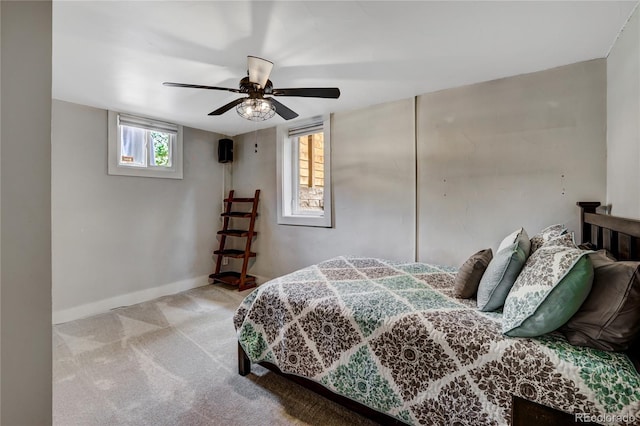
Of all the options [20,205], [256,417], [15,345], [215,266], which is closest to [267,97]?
[20,205]

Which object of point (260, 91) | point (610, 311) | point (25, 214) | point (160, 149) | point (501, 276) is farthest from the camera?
point (160, 149)

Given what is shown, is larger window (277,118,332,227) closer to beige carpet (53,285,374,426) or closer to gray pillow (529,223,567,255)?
beige carpet (53,285,374,426)

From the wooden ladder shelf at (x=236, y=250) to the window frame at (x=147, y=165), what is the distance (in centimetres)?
83

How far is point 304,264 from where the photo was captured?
354 centimetres

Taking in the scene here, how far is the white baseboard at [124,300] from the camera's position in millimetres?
2811

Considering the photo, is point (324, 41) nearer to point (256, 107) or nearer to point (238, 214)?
point (256, 107)

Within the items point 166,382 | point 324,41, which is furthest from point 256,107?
point 166,382

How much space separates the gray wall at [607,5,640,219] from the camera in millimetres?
1458

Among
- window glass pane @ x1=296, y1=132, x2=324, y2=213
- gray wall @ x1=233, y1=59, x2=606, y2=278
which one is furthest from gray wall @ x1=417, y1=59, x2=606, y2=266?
window glass pane @ x1=296, y1=132, x2=324, y2=213

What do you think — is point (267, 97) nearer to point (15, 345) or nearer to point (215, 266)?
point (15, 345)

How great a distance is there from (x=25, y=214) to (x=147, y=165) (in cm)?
A: 333

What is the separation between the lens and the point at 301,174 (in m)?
3.77

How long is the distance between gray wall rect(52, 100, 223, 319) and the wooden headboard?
13.4 ft

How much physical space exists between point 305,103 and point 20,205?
8.60ft
